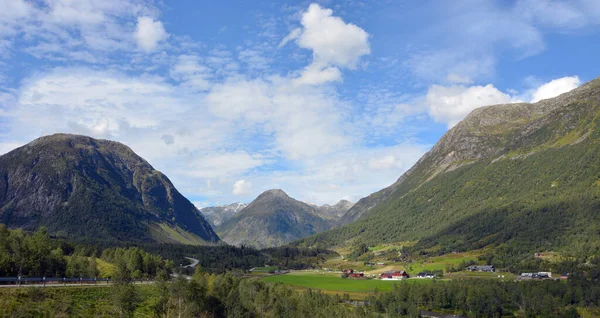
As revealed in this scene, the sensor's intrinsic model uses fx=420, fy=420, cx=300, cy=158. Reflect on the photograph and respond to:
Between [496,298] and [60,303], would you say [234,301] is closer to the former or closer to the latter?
[60,303]

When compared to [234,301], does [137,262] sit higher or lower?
higher

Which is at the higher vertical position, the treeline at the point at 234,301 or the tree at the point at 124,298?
the tree at the point at 124,298

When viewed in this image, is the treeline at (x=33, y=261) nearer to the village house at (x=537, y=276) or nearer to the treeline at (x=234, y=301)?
the treeline at (x=234, y=301)

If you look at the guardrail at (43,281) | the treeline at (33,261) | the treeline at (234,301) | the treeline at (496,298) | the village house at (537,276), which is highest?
the treeline at (33,261)

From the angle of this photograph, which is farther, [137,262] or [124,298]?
[137,262]

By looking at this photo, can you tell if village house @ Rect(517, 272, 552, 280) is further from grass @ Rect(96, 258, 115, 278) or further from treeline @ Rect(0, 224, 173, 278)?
grass @ Rect(96, 258, 115, 278)

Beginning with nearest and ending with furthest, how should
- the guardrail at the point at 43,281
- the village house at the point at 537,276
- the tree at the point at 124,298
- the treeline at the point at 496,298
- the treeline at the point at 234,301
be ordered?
the tree at the point at 124,298 → the guardrail at the point at 43,281 → the treeline at the point at 234,301 → the treeline at the point at 496,298 → the village house at the point at 537,276

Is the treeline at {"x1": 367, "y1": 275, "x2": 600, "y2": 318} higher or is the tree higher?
the tree

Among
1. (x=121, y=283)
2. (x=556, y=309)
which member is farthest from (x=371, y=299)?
(x=121, y=283)

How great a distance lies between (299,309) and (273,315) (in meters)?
9.01

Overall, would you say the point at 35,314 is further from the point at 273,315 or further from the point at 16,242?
the point at 273,315

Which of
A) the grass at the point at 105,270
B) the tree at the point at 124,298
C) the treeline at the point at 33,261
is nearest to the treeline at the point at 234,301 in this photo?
the tree at the point at 124,298

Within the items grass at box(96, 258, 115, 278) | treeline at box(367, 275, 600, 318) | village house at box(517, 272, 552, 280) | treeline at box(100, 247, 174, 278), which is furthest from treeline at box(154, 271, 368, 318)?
village house at box(517, 272, 552, 280)

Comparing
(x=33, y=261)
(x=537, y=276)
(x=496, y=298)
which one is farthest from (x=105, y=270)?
(x=537, y=276)
